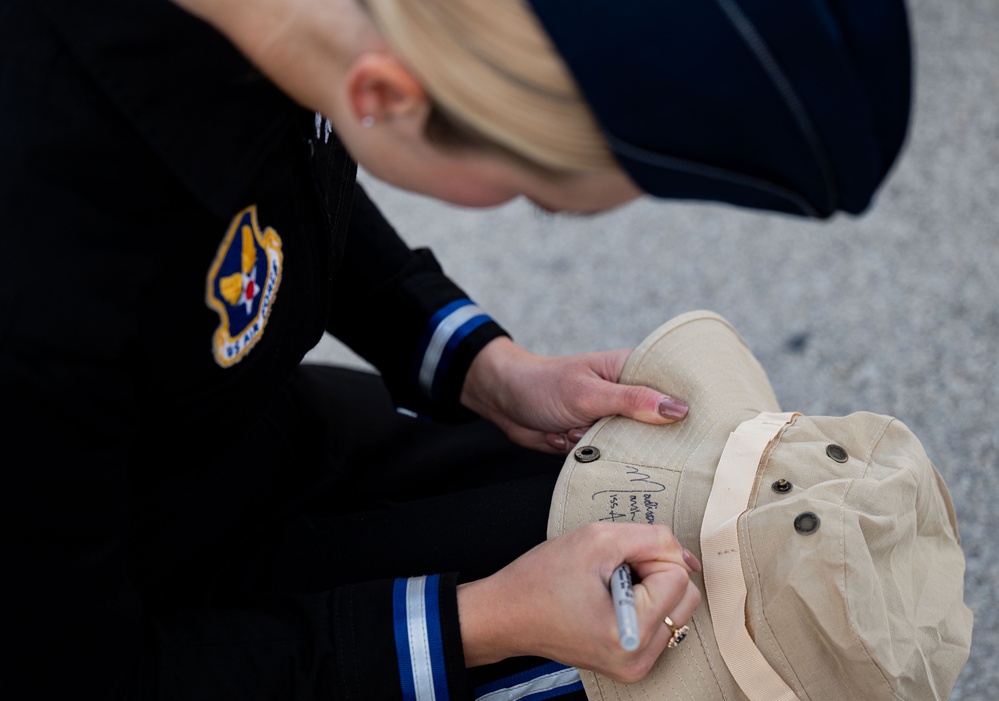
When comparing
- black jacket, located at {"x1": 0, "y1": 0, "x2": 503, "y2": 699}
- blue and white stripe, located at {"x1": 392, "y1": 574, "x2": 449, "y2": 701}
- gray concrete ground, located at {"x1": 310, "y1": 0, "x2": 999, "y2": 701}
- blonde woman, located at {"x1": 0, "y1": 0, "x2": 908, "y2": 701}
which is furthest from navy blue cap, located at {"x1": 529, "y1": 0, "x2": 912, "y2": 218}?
gray concrete ground, located at {"x1": 310, "y1": 0, "x2": 999, "y2": 701}

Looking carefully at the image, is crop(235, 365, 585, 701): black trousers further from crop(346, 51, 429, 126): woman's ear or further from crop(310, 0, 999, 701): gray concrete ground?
crop(310, 0, 999, 701): gray concrete ground

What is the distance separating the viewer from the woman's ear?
1.75 ft

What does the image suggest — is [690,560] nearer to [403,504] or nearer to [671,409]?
[671,409]

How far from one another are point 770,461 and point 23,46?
561 millimetres

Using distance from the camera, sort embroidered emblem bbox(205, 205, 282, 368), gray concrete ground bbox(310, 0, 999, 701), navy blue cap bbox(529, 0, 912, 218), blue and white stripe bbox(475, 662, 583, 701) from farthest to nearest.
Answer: gray concrete ground bbox(310, 0, 999, 701)
blue and white stripe bbox(475, 662, 583, 701)
embroidered emblem bbox(205, 205, 282, 368)
navy blue cap bbox(529, 0, 912, 218)

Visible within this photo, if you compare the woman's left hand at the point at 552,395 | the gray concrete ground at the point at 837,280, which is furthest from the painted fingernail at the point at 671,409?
the gray concrete ground at the point at 837,280

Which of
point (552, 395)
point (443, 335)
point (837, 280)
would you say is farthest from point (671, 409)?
point (837, 280)

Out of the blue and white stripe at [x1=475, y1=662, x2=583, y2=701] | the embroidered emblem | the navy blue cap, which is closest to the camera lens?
the navy blue cap

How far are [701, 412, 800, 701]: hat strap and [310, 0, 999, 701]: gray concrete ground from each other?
2.22ft

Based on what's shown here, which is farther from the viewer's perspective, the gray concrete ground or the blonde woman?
the gray concrete ground

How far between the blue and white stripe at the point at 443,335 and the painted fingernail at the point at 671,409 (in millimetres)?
209

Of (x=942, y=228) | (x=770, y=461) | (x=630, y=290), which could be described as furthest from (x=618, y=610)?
(x=942, y=228)

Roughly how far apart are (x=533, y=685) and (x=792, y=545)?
0.22m

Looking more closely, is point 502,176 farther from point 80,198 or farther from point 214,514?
point 214,514
